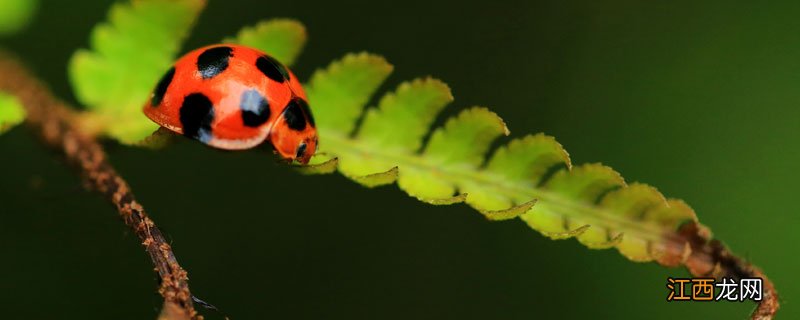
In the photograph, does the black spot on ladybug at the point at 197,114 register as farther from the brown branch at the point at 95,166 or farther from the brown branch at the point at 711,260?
the brown branch at the point at 711,260

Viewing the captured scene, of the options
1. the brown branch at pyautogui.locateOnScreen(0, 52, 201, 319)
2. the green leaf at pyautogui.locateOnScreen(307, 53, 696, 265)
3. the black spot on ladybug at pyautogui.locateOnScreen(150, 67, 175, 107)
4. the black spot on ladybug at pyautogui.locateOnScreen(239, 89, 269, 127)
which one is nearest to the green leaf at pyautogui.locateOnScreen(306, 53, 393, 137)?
the green leaf at pyautogui.locateOnScreen(307, 53, 696, 265)

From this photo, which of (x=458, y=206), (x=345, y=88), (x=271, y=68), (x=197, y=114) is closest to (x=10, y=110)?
(x=197, y=114)

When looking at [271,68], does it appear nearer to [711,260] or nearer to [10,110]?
[10,110]

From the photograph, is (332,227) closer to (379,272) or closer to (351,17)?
(379,272)

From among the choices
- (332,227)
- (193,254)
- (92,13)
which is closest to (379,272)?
(332,227)

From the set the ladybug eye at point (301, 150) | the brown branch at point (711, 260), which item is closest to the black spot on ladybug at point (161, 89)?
the ladybug eye at point (301, 150)

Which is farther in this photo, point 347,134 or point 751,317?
point 347,134

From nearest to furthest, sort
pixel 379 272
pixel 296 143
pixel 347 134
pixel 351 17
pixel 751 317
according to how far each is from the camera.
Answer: pixel 751 317, pixel 296 143, pixel 347 134, pixel 379 272, pixel 351 17
